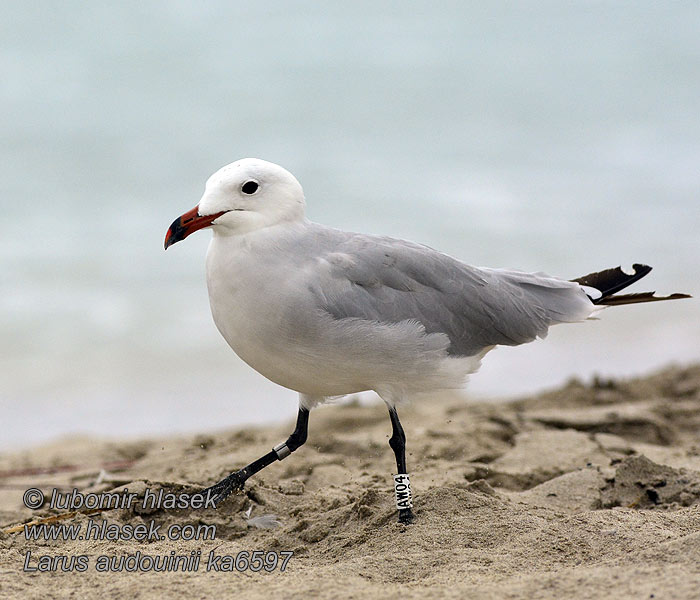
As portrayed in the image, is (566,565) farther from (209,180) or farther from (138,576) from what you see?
(209,180)

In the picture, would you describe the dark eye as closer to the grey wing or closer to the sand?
the grey wing

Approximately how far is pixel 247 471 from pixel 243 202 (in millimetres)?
1591

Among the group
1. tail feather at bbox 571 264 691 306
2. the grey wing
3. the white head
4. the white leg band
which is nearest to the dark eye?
the white head

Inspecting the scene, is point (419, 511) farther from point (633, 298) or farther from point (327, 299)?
point (633, 298)

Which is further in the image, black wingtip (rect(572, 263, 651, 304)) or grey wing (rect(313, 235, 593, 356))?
black wingtip (rect(572, 263, 651, 304))

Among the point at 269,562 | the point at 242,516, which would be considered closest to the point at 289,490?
the point at 242,516

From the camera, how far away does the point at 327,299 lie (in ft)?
14.3

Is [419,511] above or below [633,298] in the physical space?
below

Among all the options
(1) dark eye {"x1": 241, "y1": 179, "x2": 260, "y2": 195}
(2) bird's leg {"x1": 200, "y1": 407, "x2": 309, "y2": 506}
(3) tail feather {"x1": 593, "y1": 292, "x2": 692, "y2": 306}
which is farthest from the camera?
(3) tail feather {"x1": 593, "y1": 292, "x2": 692, "y2": 306}

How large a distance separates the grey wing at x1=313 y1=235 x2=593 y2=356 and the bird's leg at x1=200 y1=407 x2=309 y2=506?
0.98 m

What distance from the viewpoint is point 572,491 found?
5.41 metres

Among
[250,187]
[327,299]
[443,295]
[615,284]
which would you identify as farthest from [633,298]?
[250,187]

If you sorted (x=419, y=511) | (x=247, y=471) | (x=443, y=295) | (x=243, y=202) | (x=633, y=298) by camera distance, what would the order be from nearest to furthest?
(x=243, y=202) < (x=419, y=511) < (x=443, y=295) < (x=247, y=471) < (x=633, y=298)

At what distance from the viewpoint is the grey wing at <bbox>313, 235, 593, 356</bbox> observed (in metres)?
4.48
